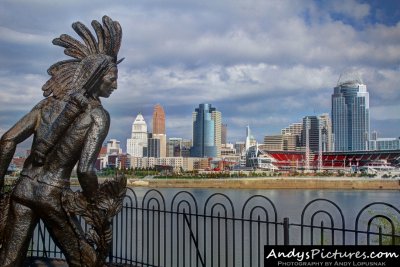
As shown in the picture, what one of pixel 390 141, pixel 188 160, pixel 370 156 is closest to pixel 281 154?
pixel 370 156

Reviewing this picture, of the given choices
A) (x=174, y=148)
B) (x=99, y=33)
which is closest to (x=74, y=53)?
(x=99, y=33)

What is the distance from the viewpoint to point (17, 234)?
13.1 feet

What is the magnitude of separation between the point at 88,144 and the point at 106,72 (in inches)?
28.0

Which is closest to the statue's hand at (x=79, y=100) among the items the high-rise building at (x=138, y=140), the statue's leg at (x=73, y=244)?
the statue's leg at (x=73, y=244)

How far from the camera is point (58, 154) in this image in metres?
3.99

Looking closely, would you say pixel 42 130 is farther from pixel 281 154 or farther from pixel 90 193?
pixel 281 154

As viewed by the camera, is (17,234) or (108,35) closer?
(17,234)

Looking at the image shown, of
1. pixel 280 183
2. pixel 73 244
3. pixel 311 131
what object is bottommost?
pixel 280 183

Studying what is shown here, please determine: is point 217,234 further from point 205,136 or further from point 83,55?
point 205,136

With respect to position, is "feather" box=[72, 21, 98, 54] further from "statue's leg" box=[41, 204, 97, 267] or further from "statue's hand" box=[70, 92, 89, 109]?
"statue's leg" box=[41, 204, 97, 267]

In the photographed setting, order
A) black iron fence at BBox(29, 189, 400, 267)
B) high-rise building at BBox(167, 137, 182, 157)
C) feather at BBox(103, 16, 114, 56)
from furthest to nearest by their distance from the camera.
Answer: high-rise building at BBox(167, 137, 182, 157)
black iron fence at BBox(29, 189, 400, 267)
feather at BBox(103, 16, 114, 56)

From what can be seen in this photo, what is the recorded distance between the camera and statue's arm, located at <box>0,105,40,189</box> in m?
4.04

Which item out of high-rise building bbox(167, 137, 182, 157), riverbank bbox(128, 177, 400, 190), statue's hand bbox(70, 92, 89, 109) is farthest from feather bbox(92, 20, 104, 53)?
high-rise building bbox(167, 137, 182, 157)

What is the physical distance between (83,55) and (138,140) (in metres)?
137
